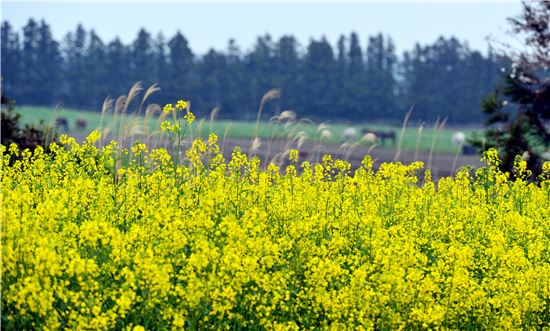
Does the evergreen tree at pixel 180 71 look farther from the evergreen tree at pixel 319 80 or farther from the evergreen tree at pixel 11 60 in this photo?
the evergreen tree at pixel 11 60

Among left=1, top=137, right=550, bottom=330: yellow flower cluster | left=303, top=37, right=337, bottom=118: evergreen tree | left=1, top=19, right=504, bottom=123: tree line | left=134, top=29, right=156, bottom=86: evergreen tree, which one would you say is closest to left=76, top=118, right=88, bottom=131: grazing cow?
left=1, top=19, right=504, bottom=123: tree line

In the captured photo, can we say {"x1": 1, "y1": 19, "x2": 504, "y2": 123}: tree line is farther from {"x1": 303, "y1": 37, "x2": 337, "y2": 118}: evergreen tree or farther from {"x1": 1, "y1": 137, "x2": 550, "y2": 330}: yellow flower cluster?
{"x1": 1, "y1": 137, "x2": 550, "y2": 330}: yellow flower cluster

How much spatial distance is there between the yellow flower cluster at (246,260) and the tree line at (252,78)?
66799 mm

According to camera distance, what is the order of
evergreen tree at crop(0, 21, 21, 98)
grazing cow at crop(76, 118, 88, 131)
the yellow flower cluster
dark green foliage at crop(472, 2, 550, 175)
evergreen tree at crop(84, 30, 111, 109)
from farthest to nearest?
1. evergreen tree at crop(84, 30, 111, 109)
2. evergreen tree at crop(0, 21, 21, 98)
3. grazing cow at crop(76, 118, 88, 131)
4. dark green foliage at crop(472, 2, 550, 175)
5. the yellow flower cluster

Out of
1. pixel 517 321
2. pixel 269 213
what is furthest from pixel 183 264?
pixel 517 321

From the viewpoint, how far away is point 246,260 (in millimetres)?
5867

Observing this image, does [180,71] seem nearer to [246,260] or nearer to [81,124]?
→ [81,124]

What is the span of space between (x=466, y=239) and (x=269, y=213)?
1.99 metres

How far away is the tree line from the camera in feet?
257

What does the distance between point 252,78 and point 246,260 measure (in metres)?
74.7

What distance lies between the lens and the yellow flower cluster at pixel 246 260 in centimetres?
585

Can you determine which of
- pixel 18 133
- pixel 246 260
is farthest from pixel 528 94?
pixel 246 260

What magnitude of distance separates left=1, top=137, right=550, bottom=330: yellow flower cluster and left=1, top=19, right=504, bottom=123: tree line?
66.8 m

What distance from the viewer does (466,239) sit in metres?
8.03
